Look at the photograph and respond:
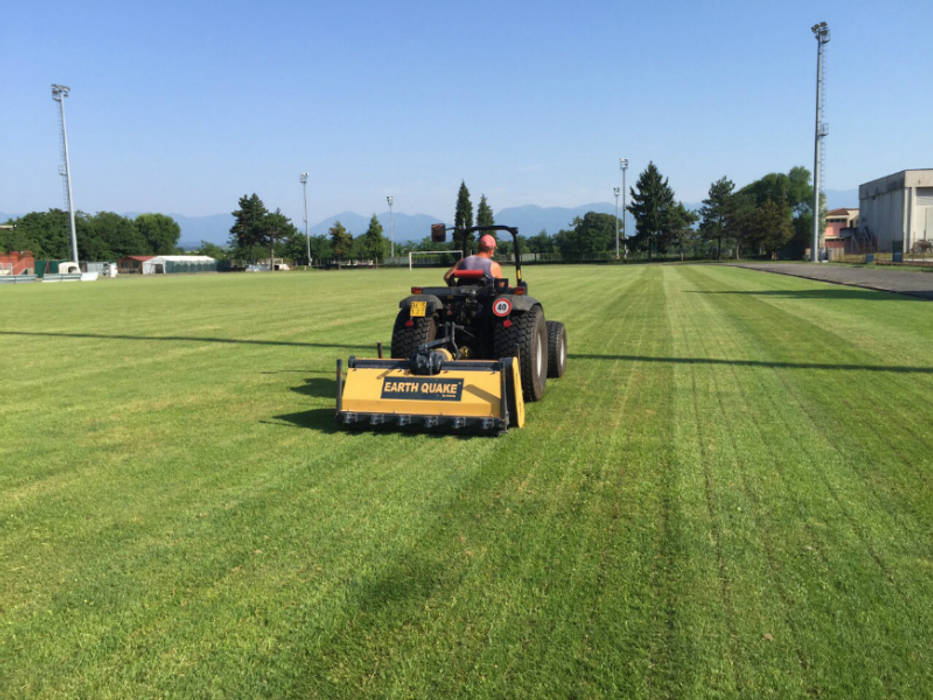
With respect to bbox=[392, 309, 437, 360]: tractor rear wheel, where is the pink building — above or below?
above

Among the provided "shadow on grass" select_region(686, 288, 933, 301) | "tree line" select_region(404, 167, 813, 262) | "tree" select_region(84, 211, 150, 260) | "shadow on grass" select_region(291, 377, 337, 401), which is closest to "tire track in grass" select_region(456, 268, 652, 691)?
"shadow on grass" select_region(291, 377, 337, 401)

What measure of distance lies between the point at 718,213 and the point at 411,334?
304 feet

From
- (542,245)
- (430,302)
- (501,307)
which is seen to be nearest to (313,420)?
(430,302)

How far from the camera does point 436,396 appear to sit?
5.46m

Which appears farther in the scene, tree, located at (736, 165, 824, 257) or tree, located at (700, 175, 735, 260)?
tree, located at (736, 165, 824, 257)

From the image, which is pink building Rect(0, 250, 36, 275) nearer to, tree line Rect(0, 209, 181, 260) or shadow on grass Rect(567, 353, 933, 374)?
tree line Rect(0, 209, 181, 260)

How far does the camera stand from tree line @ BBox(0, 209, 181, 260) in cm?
9500

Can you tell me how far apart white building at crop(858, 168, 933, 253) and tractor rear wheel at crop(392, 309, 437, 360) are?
76.7 m

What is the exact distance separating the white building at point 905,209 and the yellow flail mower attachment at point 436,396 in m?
77.4

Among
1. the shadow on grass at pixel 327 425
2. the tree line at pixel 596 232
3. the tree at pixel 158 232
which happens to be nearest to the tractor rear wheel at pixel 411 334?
the shadow on grass at pixel 327 425

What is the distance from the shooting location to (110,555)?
11.2ft

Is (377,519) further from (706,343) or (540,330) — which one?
(706,343)

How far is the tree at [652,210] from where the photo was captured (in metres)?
88.4

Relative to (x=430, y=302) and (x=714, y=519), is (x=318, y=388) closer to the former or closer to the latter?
(x=430, y=302)
